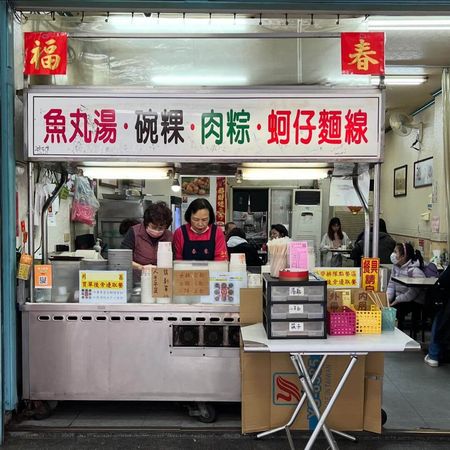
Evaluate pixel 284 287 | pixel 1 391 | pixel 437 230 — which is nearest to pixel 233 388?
pixel 284 287

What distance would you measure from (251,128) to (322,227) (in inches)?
242

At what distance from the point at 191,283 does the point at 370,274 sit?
52.5 inches

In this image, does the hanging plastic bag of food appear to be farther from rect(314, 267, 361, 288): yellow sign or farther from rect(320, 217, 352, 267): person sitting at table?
rect(320, 217, 352, 267): person sitting at table

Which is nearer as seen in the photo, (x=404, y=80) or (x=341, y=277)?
(x=341, y=277)

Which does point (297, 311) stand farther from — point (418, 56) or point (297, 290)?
point (418, 56)

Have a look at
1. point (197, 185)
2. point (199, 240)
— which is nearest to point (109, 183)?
point (197, 185)

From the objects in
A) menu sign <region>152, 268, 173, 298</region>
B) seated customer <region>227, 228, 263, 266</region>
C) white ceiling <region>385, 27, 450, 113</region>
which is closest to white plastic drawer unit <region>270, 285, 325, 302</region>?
menu sign <region>152, 268, 173, 298</region>

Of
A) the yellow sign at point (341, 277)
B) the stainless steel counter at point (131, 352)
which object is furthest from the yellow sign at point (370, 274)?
the stainless steel counter at point (131, 352)

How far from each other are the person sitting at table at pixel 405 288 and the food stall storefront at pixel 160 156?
2.65 meters

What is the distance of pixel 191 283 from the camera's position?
3371mm

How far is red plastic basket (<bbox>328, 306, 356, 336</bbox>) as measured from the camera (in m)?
2.77

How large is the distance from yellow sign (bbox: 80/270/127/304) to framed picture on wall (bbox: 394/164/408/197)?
281 inches

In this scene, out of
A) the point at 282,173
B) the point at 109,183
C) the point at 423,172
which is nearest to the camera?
A: the point at 282,173

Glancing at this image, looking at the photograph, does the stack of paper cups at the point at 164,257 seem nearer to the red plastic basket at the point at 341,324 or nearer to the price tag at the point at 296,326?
the price tag at the point at 296,326
